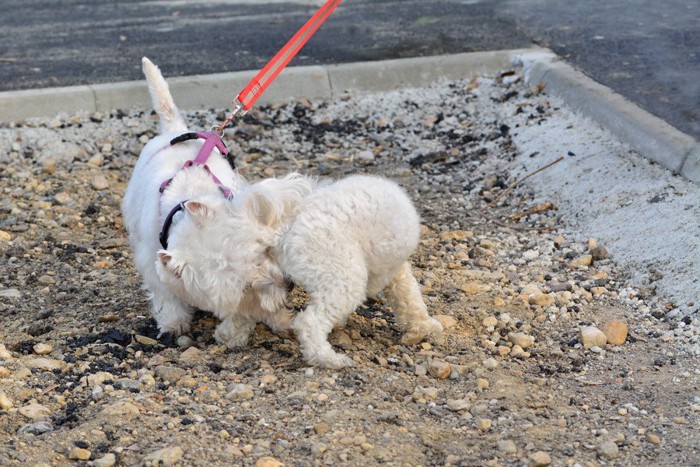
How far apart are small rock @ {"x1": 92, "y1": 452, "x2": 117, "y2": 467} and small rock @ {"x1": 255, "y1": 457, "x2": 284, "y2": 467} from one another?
0.59 meters

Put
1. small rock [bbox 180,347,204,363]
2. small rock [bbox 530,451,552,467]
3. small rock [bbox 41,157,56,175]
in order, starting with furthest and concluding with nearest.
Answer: small rock [bbox 41,157,56,175] < small rock [bbox 180,347,204,363] < small rock [bbox 530,451,552,467]

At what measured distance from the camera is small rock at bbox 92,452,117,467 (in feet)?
12.9

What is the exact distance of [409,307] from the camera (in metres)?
5.09

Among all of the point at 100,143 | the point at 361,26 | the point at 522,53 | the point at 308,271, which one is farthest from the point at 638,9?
the point at 308,271

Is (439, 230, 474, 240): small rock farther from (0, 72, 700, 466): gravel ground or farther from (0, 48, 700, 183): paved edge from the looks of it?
(0, 48, 700, 183): paved edge

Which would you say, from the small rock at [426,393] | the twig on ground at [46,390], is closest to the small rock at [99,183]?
the twig on ground at [46,390]

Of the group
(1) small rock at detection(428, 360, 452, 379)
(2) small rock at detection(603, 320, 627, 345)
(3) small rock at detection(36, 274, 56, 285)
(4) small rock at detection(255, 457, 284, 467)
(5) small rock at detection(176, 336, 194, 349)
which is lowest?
(2) small rock at detection(603, 320, 627, 345)

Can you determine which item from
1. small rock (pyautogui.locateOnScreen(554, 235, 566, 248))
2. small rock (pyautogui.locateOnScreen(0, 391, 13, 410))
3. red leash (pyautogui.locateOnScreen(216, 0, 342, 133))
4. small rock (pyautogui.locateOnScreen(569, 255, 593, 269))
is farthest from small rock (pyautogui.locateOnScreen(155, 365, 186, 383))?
small rock (pyautogui.locateOnScreen(554, 235, 566, 248))

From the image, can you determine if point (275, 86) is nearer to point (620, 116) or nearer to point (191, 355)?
point (620, 116)

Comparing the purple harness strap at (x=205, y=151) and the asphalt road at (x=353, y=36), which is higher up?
the purple harness strap at (x=205, y=151)

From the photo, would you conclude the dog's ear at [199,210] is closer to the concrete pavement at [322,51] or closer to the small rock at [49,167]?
the concrete pavement at [322,51]

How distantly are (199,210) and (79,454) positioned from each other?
1.28 metres

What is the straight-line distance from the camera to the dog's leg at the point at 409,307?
16.7 ft

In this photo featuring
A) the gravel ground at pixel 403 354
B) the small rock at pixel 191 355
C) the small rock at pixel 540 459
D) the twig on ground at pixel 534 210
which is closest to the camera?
the small rock at pixel 540 459
